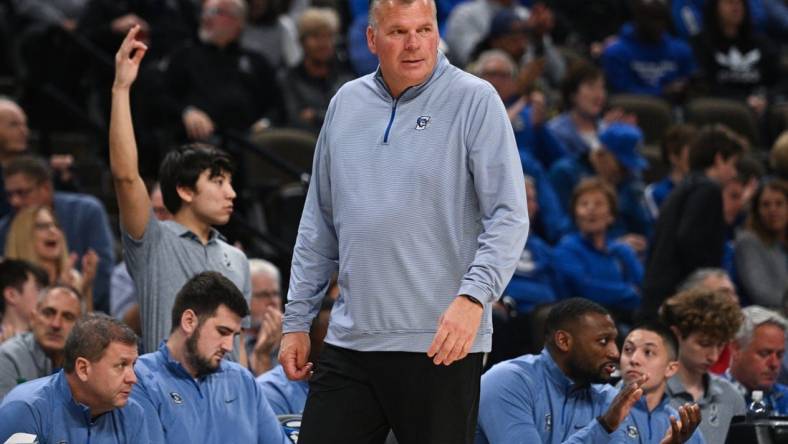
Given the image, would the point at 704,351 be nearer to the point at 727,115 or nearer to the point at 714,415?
the point at 714,415

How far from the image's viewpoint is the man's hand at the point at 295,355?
391 cm

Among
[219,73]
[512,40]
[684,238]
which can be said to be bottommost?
[684,238]

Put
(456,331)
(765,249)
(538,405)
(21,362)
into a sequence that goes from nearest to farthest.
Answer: (456,331), (538,405), (21,362), (765,249)

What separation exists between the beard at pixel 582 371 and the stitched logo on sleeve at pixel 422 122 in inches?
81.7

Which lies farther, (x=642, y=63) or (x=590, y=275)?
(x=642, y=63)

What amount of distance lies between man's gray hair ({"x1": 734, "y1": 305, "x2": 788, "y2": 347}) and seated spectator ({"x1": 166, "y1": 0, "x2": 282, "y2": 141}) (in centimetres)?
357

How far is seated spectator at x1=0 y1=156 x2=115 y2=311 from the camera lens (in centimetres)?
784

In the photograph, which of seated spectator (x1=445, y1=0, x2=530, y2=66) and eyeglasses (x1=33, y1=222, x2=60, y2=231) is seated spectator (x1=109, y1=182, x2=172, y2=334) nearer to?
eyeglasses (x1=33, y1=222, x2=60, y2=231)

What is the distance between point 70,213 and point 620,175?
11.7ft

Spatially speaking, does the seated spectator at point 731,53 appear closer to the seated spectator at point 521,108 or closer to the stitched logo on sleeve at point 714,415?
the seated spectator at point 521,108

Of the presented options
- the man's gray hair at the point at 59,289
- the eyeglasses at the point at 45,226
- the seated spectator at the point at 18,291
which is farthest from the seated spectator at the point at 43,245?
the man's gray hair at the point at 59,289

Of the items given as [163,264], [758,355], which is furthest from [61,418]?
[758,355]

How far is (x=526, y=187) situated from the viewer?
28.3 feet

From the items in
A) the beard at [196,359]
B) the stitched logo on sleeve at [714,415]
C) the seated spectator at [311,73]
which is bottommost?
the stitched logo on sleeve at [714,415]
